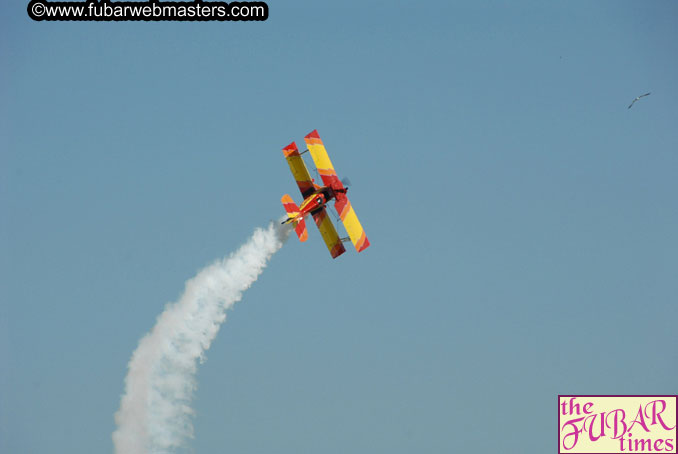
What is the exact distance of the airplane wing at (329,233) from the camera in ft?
218

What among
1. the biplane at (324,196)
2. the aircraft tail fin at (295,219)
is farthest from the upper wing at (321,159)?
the aircraft tail fin at (295,219)

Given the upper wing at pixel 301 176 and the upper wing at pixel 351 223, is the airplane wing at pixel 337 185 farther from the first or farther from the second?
the upper wing at pixel 301 176

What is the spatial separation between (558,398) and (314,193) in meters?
15.7

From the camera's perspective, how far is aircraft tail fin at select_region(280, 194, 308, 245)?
64.3 metres

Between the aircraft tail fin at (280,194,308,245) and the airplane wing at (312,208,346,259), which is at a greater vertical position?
the airplane wing at (312,208,346,259)

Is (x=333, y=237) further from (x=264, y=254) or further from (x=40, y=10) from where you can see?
(x=40, y=10)

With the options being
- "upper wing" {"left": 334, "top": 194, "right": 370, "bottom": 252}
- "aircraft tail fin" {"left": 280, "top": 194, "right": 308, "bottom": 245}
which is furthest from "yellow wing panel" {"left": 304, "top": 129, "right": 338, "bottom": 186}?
"aircraft tail fin" {"left": 280, "top": 194, "right": 308, "bottom": 245}

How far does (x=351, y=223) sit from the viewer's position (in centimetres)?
6700

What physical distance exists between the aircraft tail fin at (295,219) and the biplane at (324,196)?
1.65 feet

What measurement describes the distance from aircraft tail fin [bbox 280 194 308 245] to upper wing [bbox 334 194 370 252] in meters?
2.31

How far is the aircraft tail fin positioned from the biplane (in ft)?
1.65

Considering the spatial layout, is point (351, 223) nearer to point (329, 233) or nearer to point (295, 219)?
point (329, 233)

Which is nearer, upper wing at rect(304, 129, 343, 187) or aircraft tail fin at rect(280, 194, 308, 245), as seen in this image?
aircraft tail fin at rect(280, 194, 308, 245)

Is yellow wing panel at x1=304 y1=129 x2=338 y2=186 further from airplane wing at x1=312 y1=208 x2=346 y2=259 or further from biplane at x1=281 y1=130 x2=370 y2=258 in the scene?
airplane wing at x1=312 y1=208 x2=346 y2=259
